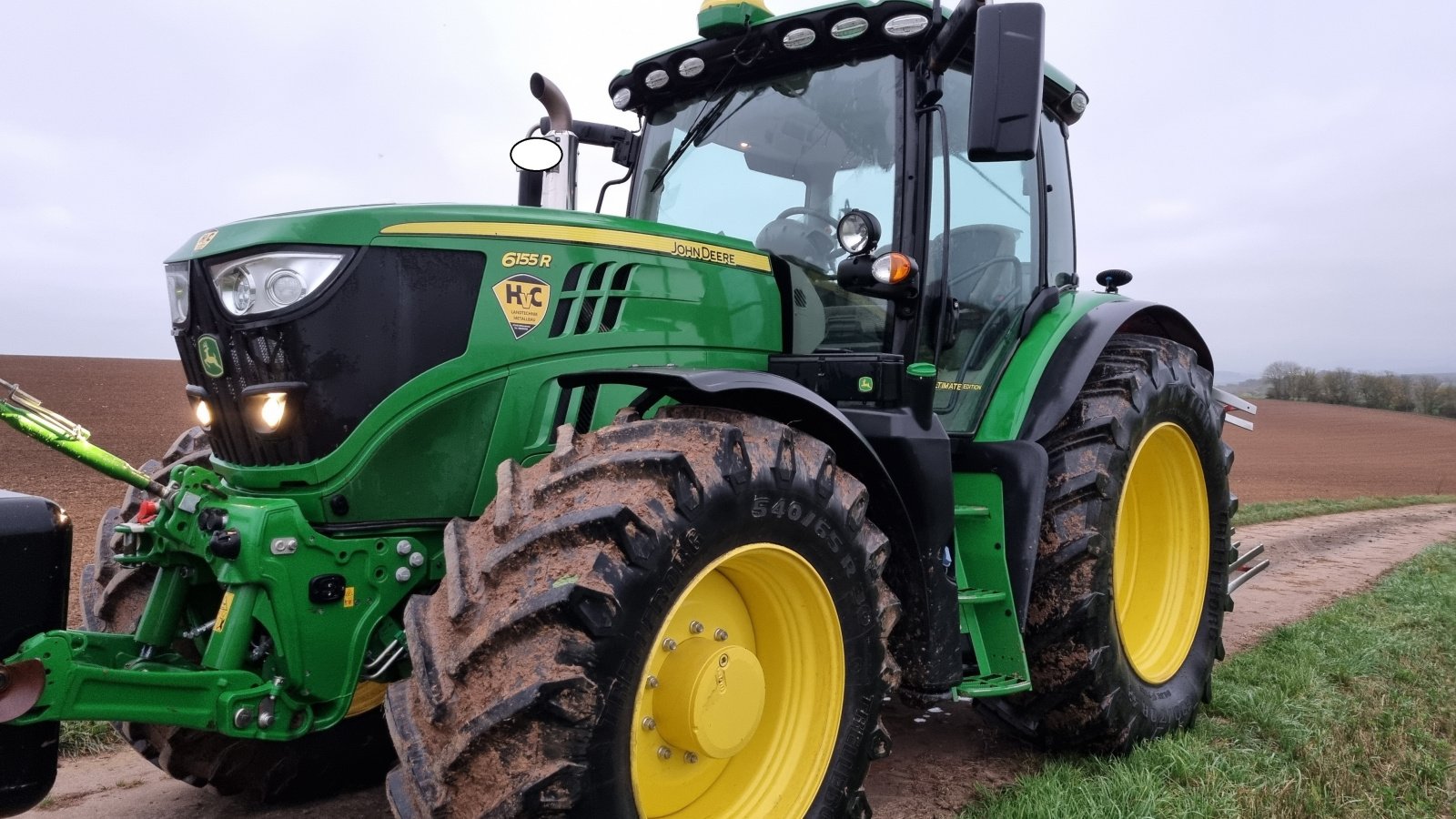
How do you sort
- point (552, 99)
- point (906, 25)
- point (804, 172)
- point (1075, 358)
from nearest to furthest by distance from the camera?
1. point (906, 25)
2. point (804, 172)
3. point (552, 99)
4. point (1075, 358)

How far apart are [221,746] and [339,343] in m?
1.37

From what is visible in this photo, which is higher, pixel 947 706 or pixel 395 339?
pixel 395 339

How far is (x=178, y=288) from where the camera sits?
2500 millimetres

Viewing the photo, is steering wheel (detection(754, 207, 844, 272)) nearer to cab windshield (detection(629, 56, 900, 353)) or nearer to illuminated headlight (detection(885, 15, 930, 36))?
cab windshield (detection(629, 56, 900, 353))

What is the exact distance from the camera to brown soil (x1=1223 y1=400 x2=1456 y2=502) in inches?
695

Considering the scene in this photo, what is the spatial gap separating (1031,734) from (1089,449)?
1047mm

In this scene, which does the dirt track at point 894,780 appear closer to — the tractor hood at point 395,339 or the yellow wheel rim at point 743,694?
the yellow wheel rim at point 743,694

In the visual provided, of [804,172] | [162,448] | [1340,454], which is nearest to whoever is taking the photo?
[804,172]

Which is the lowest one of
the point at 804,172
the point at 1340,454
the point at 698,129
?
the point at 1340,454

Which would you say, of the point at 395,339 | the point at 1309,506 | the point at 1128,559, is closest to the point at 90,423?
the point at 395,339

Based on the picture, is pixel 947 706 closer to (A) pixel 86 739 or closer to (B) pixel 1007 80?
(B) pixel 1007 80

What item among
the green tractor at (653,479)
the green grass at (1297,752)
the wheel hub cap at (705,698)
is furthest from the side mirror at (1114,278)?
the wheel hub cap at (705,698)

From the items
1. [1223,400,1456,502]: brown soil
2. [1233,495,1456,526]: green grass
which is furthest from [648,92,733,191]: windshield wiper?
[1233,495,1456,526]: green grass

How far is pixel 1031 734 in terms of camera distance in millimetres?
3570
